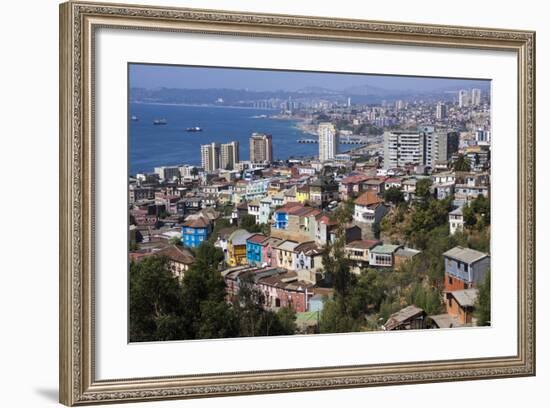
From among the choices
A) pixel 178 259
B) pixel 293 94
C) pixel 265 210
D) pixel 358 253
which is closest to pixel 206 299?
pixel 178 259

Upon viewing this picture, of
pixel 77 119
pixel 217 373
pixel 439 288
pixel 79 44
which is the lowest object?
pixel 217 373

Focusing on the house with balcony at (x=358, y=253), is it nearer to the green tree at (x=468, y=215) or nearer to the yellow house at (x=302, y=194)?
the yellow house at (x=302, y=194)

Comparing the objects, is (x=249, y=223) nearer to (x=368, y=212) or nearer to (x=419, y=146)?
(x=368, y=212)

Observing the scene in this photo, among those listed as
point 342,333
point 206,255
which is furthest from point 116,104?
point 342,333

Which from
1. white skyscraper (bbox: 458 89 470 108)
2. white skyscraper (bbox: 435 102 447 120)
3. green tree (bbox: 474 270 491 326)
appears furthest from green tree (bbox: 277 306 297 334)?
white skyscraper (bbox: 458 89 470 108)

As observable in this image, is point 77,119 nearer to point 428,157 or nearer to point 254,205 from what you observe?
point 254,205

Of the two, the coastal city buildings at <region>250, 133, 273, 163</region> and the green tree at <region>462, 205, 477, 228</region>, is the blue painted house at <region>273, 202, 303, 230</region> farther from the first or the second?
the green tree at <region>462, 205, 477, 228</region>

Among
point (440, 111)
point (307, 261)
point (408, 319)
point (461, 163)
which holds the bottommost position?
point (408, 319)
